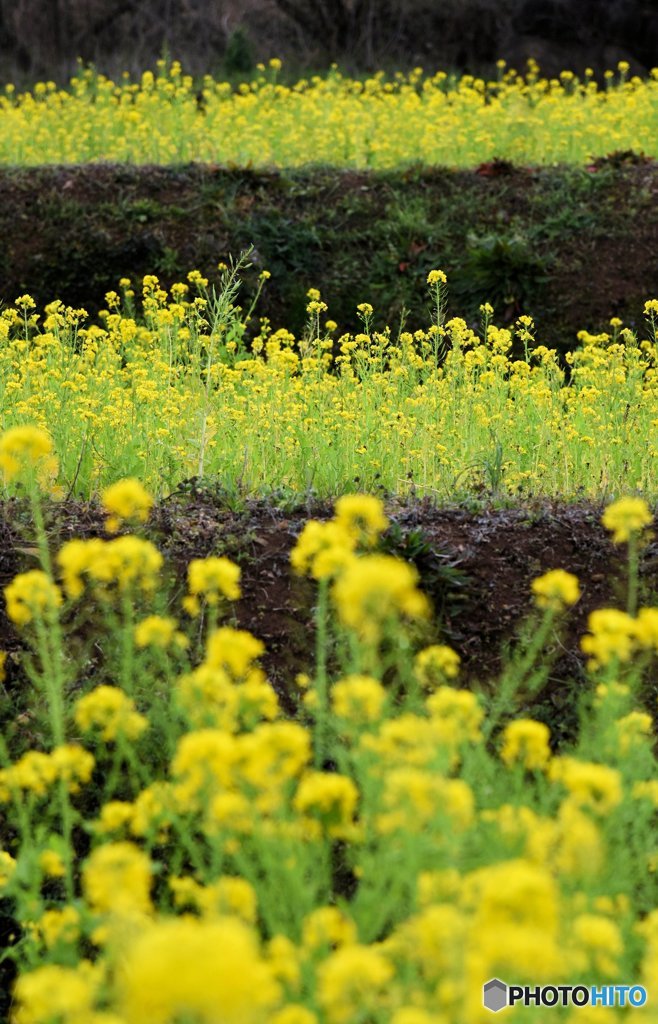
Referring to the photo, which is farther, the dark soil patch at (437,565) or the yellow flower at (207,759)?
the dark soil patch at (437,565)

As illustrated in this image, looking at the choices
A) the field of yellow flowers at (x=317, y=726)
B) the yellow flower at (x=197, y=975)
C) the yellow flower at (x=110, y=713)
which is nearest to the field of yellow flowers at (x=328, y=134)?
the field of yellow flowers at (x=317, y=726)

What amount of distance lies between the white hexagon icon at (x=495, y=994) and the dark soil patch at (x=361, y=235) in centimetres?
774

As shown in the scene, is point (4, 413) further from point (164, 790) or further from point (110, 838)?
point (164, 790)

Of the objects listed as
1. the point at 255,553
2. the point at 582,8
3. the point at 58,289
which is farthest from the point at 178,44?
the point at 255,553

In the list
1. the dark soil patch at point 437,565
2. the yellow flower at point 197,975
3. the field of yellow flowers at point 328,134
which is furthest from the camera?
the field of yellow flowers at point 328,134

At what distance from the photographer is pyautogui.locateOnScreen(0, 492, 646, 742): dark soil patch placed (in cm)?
399

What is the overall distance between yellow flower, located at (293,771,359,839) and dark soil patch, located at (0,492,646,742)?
1.70m

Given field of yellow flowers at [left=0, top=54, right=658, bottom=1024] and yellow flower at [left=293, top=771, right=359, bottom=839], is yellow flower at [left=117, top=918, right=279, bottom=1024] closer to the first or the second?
field of yellow flowers at [left=0, top=54, right=658, bottom=1024]

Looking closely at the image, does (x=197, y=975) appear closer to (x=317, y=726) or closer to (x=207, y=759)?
(x=207, y=759)

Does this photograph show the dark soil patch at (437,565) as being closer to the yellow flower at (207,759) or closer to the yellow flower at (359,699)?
the yellow flower at (359,699)

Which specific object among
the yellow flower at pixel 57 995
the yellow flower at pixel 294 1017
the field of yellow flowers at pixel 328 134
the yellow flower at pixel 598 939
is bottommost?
the yellow flower at pixel 294 1017

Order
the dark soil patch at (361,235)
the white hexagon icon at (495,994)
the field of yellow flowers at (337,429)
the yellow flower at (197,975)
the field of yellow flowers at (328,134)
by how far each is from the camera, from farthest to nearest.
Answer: the field of yellow flowers at (328,134) < the dark soil patch at (361,235) < the field of yellow flowers at (337,429) < the white hexagon icon at (495,994) < the yellow flower at (197,975)

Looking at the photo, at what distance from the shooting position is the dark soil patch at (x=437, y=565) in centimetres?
399

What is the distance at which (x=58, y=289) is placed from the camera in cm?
1019
